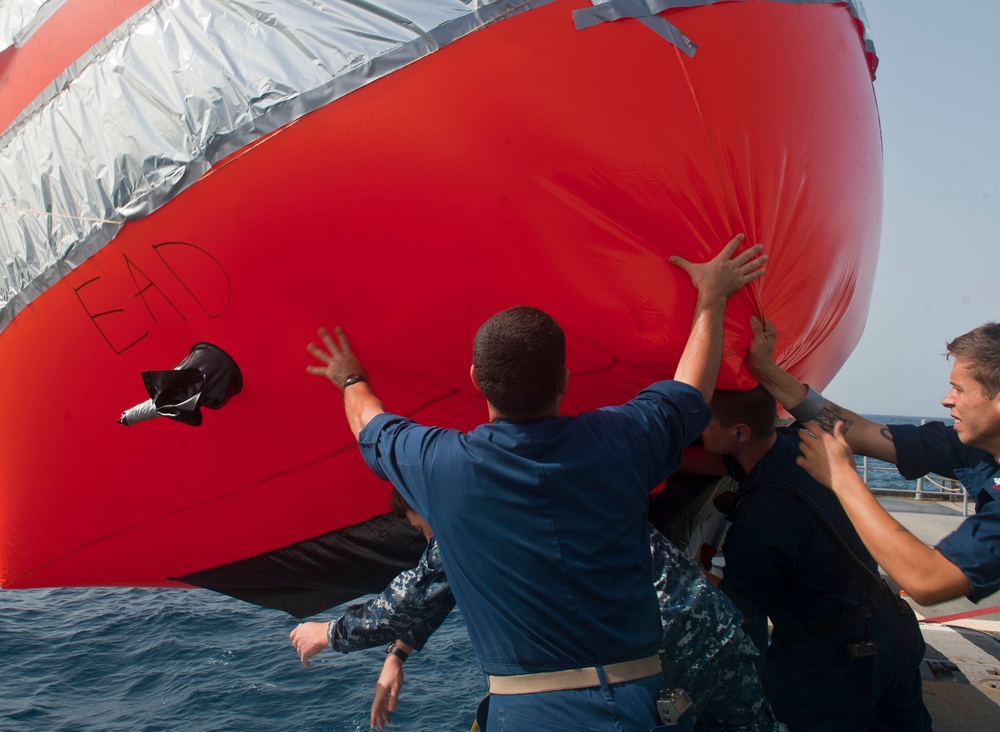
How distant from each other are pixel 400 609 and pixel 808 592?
1331 mm

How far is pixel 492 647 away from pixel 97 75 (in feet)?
6.59

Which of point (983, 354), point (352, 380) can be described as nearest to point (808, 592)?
point (983, 354)

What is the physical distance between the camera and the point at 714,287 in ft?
6.89

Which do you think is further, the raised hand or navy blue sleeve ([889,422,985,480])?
navy blue sleeve ([889,422,985,480])

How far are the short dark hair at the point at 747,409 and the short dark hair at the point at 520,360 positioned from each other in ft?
3.43

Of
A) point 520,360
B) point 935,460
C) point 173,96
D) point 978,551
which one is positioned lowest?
point 935,460

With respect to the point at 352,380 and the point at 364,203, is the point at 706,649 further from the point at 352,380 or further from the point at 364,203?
the point at 364,203

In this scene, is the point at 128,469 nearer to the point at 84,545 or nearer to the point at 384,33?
the point at 84,545

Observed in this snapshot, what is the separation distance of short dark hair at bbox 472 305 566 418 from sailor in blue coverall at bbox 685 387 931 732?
3.43ft

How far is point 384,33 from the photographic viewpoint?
2012 mm

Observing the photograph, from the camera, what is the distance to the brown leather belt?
5.41 feet

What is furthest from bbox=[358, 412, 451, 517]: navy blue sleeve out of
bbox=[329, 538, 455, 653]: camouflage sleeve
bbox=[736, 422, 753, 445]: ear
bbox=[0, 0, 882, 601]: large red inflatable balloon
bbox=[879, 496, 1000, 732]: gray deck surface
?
bbox=[879, 496, 1000, 732]: gray deck surface

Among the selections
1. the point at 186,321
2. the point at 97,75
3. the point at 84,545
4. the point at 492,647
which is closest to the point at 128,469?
the point at 84,545

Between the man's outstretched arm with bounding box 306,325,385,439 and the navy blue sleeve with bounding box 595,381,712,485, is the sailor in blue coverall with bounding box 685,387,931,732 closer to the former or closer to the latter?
the navy blue sleeve with bounding box 595,381,712,485
